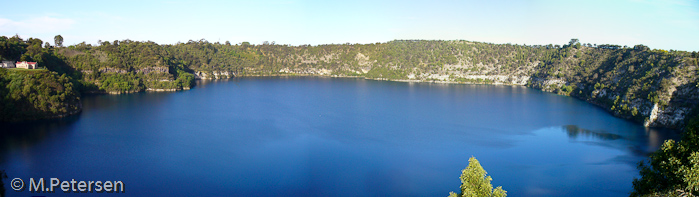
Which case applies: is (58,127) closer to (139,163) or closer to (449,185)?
(139,163)

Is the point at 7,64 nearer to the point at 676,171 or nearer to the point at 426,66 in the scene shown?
the point at 676,171

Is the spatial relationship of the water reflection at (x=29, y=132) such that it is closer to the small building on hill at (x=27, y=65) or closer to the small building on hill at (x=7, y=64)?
the small building on hill at (x=7, y=64)

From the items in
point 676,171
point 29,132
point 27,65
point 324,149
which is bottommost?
point 324,149

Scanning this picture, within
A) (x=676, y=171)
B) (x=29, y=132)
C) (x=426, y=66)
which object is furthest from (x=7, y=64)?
(x=426, y=66)

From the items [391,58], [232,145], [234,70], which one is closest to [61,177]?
[232,145]

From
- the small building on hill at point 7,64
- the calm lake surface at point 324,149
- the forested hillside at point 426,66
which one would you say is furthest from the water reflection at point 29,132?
the forested hillside at point 426,66
